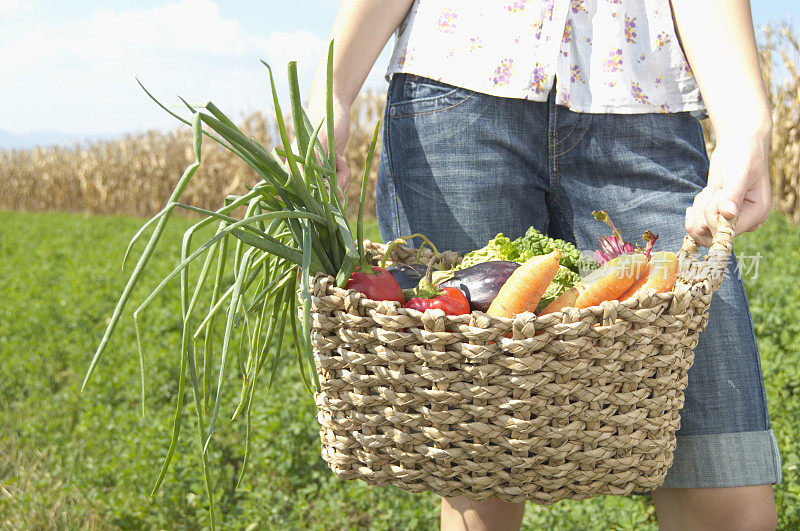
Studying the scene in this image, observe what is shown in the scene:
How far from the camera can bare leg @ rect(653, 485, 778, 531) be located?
4.58ft

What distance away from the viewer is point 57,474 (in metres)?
3.09

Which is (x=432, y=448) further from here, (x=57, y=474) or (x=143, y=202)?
(x=143, y=202)

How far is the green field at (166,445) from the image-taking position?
264 cm

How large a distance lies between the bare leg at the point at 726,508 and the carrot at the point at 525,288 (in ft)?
2.18

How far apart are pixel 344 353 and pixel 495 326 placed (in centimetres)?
27

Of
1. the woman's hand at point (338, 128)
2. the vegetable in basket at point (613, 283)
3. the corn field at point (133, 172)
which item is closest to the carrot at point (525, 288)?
the vegetable in basket at point (613, 283)

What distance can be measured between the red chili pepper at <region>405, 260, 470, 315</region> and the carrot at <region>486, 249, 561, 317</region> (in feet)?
0.20

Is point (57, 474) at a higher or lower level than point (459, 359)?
lower

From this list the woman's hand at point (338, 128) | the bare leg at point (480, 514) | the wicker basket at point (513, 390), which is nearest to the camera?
the wicker basket at point (513, 390)

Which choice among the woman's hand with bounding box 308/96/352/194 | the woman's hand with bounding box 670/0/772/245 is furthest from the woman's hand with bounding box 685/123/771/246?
the woman's hand with bounding box 308/96/352/194

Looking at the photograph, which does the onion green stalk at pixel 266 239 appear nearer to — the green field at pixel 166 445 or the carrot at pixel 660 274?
the carrot at pixel 660 274

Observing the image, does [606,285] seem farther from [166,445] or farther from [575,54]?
[166,445]

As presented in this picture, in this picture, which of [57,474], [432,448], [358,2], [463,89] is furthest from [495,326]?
[57,474]

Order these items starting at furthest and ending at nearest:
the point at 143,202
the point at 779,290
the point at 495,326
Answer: the point at 143,202 < the point at 779,290 < the point at 495,326
